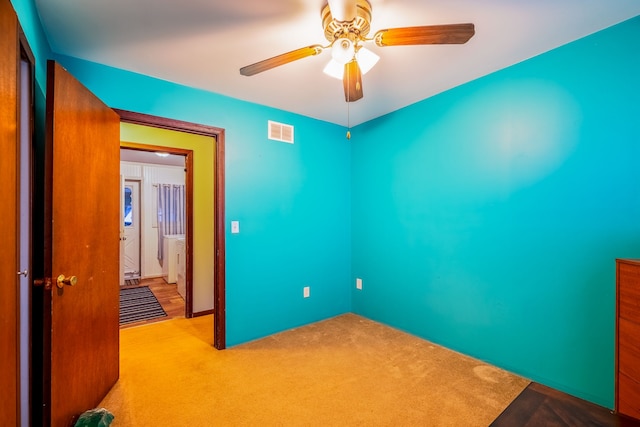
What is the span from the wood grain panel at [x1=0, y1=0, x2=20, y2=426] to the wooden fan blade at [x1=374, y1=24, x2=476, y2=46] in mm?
1436

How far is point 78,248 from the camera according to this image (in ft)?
5.26

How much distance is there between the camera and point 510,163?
2168mm

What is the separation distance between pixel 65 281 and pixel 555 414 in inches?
82.6

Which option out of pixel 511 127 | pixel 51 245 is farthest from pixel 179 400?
pixel 511 127

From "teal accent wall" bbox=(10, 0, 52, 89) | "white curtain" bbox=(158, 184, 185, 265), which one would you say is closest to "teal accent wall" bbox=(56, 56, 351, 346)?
"teal accent wall" bbox=(10, 0, 52, 89)

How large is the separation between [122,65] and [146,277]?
15.0 feet

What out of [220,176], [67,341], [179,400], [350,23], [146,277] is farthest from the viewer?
[146,277]

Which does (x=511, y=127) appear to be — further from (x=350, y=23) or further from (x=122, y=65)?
(x=122, y=65)

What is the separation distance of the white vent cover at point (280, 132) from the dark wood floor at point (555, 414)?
2644 mm

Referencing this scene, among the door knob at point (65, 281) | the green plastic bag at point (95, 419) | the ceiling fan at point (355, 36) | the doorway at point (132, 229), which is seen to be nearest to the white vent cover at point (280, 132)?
the ceiling fan at point (355, 36)

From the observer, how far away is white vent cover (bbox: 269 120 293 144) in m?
2.89

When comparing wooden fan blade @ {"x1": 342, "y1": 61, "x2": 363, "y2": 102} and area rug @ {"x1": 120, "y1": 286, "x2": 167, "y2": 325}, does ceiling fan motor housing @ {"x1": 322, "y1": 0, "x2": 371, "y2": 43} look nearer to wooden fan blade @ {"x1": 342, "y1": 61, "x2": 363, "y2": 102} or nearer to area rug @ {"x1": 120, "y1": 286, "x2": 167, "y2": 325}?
wooden fan blade @ {"x1": 342, "y1": 61, "x2": 363, "y2": 102}

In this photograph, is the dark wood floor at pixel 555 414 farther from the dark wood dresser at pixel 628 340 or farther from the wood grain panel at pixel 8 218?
the wood grain panel at pixel 8 218

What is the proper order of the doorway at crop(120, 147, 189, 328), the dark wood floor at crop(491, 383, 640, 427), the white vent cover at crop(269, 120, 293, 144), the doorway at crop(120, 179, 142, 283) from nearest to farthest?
the dark wood floor at crop(491, 383, 640, 427) → the white vent cover at crop(269, 120, 293, 144) → the doorway at crop(120, 147, 189, 328) → the doorway at crop(120, 179, 142, 283)
